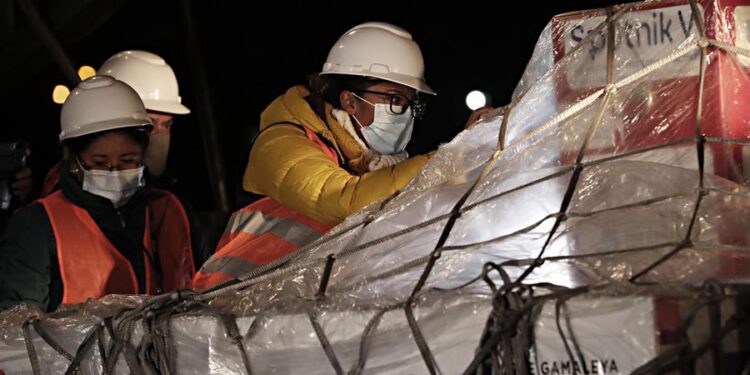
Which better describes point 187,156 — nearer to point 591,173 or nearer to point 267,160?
point 267,160

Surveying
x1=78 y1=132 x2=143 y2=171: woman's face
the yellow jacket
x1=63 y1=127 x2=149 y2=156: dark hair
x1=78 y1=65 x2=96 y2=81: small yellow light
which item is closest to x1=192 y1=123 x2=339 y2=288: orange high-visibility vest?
the yellow jacket

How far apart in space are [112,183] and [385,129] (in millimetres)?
1137

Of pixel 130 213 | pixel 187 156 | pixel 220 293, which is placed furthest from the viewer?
pixel 187 156

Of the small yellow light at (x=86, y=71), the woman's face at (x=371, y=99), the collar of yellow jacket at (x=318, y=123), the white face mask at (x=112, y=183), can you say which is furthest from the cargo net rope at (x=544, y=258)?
the small yellow light at (x=86, y=71)

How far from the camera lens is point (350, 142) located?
4.20 m

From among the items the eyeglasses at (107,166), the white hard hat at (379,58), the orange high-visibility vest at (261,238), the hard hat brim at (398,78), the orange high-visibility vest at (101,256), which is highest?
the white hard hat at (379,58)

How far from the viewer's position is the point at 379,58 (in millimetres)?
4355

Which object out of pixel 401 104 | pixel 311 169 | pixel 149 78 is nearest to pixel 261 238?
pixel 311 169

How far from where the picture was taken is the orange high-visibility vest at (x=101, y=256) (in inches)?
179

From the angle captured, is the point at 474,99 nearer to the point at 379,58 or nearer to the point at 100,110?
the point at 100,110

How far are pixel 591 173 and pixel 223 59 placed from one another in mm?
7765

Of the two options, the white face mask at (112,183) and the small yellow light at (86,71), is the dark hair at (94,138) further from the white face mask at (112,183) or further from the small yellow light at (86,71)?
the small yellow light at (86,71)

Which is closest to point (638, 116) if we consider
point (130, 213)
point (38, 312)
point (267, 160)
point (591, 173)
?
point (591, 173)

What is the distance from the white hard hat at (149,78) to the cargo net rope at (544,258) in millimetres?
3129
